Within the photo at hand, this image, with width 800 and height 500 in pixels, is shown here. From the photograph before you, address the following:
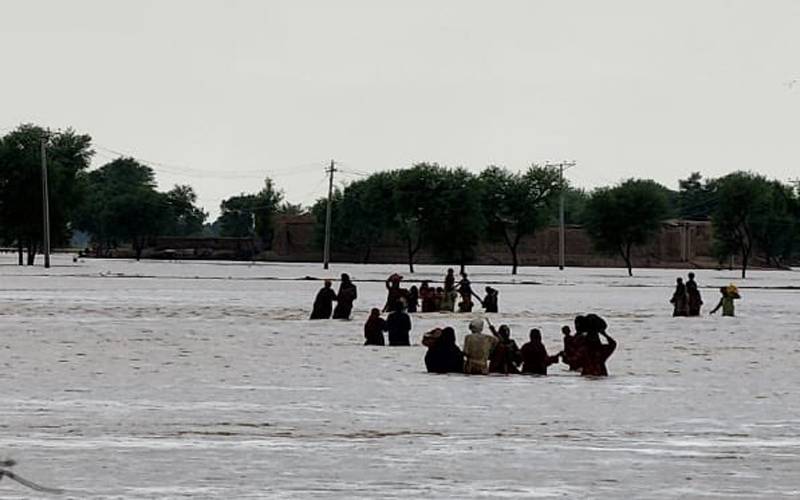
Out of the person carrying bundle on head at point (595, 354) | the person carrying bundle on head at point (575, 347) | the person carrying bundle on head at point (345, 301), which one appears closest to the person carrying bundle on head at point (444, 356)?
the person carrying bundle on head at point (575, 347)

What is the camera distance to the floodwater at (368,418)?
45.8 feet

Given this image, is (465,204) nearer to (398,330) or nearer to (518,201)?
(518,201)

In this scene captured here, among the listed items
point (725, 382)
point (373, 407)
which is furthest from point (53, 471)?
point (725, 382)

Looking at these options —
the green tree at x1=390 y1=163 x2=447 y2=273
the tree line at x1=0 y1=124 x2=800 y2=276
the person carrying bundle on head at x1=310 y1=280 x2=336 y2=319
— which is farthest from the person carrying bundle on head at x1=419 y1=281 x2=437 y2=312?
the green tree at x1=390 y1=163 x2=447 y2=273

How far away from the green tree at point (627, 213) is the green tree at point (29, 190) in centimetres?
3997

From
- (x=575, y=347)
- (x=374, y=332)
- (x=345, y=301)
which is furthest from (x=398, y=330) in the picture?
(x=345, y=301)

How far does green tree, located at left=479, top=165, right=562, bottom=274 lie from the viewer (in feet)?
442

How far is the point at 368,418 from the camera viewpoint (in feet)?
63.5

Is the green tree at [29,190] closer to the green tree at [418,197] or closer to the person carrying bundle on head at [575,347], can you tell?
the green tree at [418,197]

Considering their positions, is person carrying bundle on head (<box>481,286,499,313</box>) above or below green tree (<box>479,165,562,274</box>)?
below

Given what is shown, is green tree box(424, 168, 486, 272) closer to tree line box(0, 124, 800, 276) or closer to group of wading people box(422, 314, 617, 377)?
tree line box(0, 124, 800, 276)

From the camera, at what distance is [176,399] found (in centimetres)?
2119

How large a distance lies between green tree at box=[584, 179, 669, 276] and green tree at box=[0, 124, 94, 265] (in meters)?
40.0

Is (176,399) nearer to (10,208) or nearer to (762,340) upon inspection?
(762,340)
